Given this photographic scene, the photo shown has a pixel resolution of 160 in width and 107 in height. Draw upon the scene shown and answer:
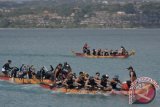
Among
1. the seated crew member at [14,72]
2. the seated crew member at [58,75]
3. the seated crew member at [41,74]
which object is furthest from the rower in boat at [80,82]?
the seated crew member at [14,72]

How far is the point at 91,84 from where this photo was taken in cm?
4550

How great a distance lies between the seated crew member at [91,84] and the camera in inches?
1785

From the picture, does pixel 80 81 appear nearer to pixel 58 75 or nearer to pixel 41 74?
pixel 58 75

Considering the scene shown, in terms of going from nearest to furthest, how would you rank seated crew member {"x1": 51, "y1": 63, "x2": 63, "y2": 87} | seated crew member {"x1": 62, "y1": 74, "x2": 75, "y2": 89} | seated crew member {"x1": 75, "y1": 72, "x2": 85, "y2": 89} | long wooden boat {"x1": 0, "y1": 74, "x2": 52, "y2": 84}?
seated crew member {"x1": 75, "y1": 72, "x2": 85, "y2": 89}
seated crew member {"x1": 62, "y1": 74, "x2": 75, "y2": 89}
seated crew member {"x1": 51, "y1": 63, "x2": 63, "y2": 87}
long wooden boat {"x1": 0, "y1": 74, "x2": 52, "y2": 84}

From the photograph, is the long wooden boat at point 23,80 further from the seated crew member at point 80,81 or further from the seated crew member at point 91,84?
the seated crew member at point 91,84

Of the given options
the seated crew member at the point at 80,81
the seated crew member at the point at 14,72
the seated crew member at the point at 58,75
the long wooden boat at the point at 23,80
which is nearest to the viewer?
the seated crew member at the point at 80,81

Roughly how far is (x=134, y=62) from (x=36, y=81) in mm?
31539

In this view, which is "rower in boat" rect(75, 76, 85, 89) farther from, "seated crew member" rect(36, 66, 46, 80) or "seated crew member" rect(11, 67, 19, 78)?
"seated crew member" rect(11, 67, 19, 78)

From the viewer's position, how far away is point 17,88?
50.3 meters

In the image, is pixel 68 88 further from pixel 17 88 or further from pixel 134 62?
pixel 134 62

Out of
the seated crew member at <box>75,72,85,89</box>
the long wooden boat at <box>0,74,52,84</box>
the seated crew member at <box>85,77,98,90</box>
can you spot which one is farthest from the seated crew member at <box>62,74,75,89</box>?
the long wooden boat at <box>0,74,52,84</box>

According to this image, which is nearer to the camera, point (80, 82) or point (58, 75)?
point (80, 82)

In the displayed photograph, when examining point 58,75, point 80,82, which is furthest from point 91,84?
point 58,75

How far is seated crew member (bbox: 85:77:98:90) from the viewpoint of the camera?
4534 cm
